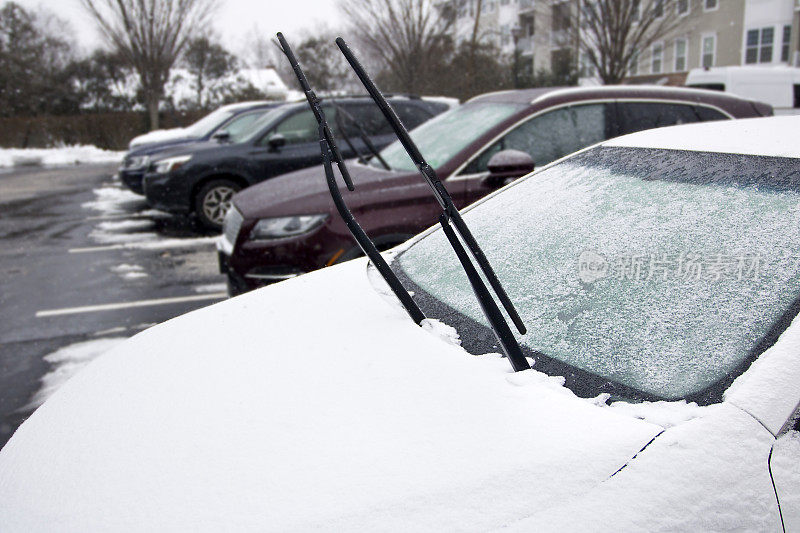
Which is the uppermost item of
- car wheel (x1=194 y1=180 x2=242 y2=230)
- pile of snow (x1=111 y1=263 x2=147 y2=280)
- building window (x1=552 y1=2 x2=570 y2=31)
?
building window (x1=552 y1=2 x2=570 y2=31)

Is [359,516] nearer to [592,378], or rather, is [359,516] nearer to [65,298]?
[592,378]

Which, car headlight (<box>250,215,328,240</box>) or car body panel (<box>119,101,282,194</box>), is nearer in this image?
car headlight (<box>250,215,328,240</box>)

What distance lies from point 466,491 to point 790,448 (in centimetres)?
63

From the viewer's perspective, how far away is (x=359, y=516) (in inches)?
49.7

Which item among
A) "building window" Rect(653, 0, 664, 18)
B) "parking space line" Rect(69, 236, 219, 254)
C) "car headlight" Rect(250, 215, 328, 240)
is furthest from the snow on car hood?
"building window" Rect(653, 0, 664, 18)

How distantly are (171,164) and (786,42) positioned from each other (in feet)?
90.3

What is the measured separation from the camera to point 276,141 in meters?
8.79

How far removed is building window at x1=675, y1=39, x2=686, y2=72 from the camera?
32.6 m

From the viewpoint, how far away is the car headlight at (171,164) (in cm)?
927

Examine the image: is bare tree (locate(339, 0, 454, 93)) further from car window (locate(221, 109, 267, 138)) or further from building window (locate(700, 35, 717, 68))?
building window (locate(700, 35, 717, 68))

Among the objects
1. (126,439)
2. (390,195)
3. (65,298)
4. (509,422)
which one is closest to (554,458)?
(509,422)

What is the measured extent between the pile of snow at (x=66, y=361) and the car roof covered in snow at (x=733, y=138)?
345 cm

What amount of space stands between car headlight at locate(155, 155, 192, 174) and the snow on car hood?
7.64 metres

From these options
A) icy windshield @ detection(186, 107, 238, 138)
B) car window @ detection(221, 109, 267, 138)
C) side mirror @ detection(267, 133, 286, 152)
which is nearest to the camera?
side mirror @ detection(267, 133, 286, 152)
